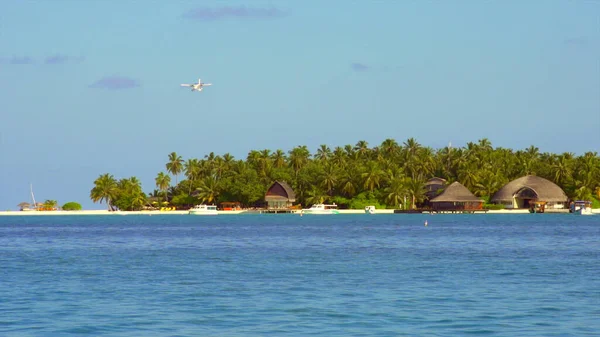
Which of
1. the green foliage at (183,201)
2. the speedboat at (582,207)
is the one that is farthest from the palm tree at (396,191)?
the green foliage at (183,201)

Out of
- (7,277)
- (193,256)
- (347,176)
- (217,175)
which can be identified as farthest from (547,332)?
(217,175)

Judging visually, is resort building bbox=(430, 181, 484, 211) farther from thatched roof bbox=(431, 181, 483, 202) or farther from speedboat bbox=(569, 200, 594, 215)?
speedboat bbox=(569, 200, 594, 215)

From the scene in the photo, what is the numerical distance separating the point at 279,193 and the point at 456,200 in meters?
32.9

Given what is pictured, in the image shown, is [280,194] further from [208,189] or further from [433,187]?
[433,187]

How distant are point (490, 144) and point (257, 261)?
146 m

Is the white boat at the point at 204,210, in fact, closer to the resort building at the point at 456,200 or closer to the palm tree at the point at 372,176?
the palm tree at the point at 372,176

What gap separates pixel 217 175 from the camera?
190750mm

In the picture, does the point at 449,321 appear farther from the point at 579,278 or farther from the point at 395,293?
the point at 579,278

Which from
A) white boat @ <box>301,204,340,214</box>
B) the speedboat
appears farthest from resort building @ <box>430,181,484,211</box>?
white boat @ <box>301,204,340,214</box>

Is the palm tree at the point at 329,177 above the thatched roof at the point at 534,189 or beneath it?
above

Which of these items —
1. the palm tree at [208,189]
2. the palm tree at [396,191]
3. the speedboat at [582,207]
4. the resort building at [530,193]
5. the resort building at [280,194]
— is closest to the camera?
the speedboat at [582,207]

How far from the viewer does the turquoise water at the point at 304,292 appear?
88.9ft

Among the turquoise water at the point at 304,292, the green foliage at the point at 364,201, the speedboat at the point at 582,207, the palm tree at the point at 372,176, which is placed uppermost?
the palm tree at the point at 372,176

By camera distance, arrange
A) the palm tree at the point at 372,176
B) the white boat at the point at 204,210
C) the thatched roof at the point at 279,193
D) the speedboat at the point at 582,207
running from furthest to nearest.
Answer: the white boat at the point at 204,210 → the thatched roof at the point at 279,193 → the palm tree at the point at 372,176 → the speedboat at the point at 582,207
